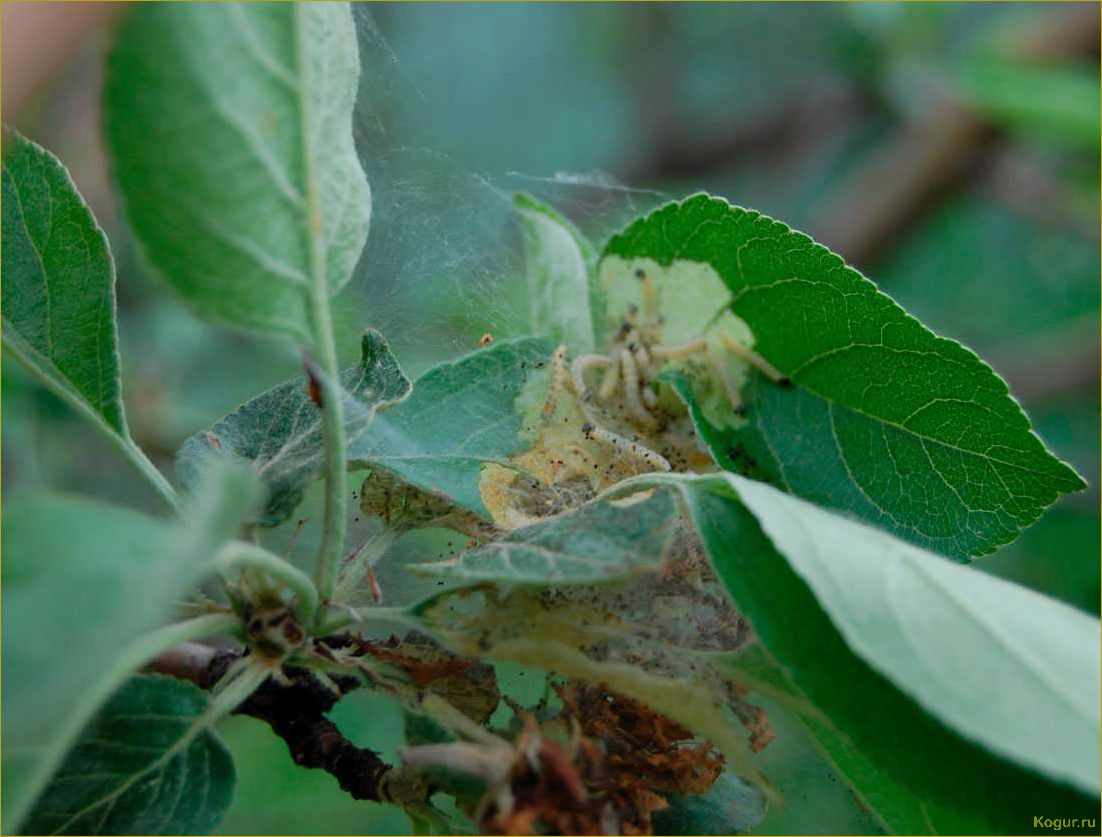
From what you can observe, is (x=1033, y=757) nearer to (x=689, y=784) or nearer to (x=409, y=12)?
(x=689, y=784)

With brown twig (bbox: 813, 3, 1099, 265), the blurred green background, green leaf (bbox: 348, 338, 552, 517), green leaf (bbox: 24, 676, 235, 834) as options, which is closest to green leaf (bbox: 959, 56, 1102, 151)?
the blurred green background

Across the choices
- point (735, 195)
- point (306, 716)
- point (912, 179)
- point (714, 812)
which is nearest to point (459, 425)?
point (306, 716)

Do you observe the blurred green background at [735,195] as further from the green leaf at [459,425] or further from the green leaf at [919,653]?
the green leaf at [919,653]

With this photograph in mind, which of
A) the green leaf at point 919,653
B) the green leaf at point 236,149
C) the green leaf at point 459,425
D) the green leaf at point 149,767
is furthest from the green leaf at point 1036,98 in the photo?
the green leaf at point 149,767

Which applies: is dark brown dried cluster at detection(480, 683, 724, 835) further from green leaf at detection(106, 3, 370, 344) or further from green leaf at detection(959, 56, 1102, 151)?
green leaf at detection(959, 56, 1102, 151)

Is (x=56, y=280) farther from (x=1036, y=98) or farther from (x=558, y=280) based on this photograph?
(x=1036, y=98)

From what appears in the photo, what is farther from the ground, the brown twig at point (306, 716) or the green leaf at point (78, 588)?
the green leaf at point (78, 588)
